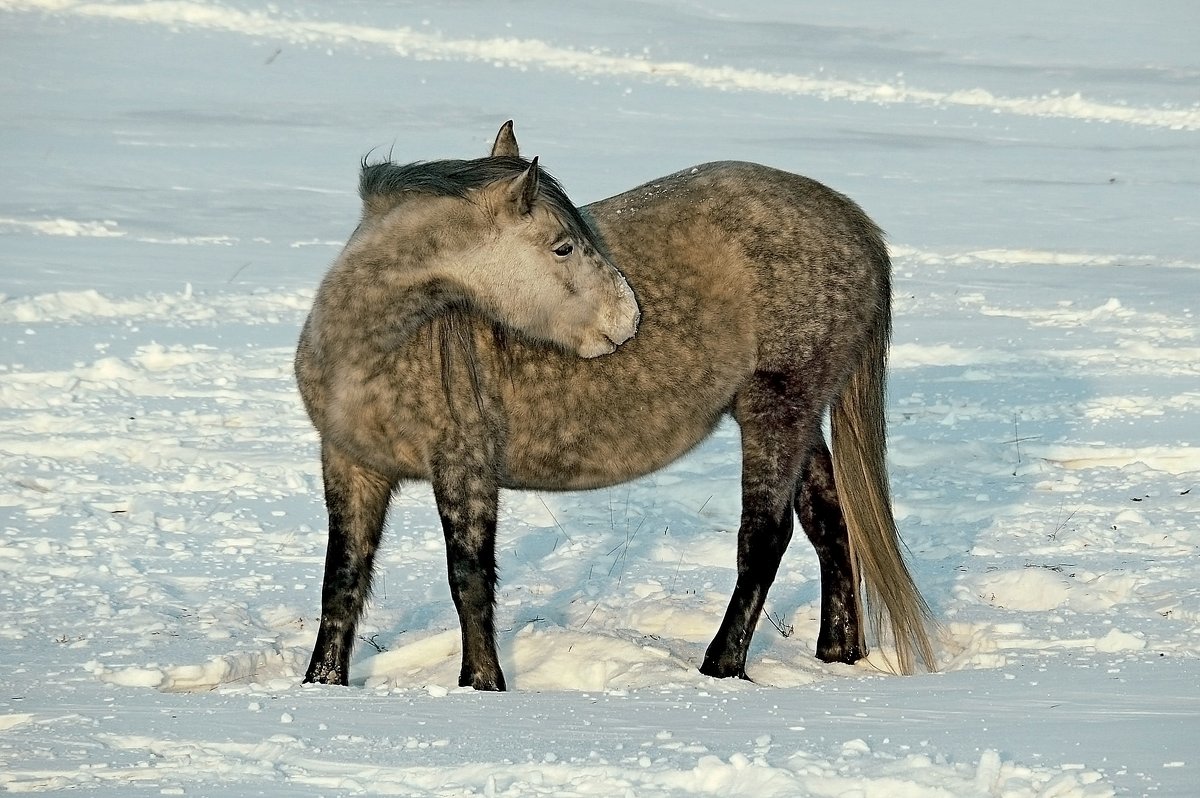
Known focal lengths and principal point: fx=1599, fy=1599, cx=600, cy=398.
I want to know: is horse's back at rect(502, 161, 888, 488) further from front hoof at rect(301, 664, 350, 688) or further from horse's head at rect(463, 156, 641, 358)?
front hoof at rect(301, 664, 350, 688)

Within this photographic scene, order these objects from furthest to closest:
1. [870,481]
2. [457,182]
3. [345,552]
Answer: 1. [870,481]
2. [345,552]
3. [457,182]

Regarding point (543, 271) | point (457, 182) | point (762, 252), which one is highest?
point (457, 182)

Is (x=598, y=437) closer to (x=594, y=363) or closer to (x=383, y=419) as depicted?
(x=594, y=363)

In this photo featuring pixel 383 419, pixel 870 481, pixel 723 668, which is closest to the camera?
pixel 383 419

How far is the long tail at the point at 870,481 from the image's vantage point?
6.10 m

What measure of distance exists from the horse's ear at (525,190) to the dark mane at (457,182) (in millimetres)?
67

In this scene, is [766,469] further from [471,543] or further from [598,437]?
[471,543]

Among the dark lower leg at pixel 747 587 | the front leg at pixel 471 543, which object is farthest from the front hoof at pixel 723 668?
the front leg at pixel 471 543

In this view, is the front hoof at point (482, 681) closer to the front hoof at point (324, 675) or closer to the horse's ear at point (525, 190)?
the front hoof at point (324, 675)

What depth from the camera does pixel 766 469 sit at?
5.83 m

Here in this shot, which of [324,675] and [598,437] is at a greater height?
[598,437]

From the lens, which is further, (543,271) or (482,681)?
(543,271)

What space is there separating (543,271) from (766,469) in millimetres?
1152

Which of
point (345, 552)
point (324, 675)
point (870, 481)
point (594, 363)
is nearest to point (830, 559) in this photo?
point (870, 481)
